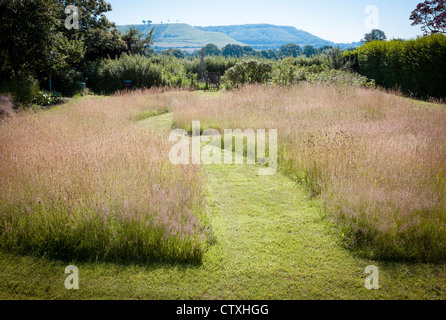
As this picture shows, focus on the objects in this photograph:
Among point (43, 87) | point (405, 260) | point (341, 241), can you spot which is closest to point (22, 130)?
point (341, 241)

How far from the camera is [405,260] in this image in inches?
112

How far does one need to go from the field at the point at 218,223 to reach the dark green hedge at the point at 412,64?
8.92m

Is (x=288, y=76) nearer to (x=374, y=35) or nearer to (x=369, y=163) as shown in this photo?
(x=369, y=163)

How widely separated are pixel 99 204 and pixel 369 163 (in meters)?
3.88

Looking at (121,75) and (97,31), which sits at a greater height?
(97,31)

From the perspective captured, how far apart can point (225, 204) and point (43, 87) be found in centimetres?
1609

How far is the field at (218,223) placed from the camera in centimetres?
254

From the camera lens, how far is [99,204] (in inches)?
123

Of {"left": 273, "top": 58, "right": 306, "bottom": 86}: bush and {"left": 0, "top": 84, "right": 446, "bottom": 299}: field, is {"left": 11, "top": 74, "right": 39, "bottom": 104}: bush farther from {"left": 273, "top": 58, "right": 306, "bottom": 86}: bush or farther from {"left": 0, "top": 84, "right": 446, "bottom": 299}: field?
{"left": 273, "top": 58, "right": 306, "bottom": 86}: bush

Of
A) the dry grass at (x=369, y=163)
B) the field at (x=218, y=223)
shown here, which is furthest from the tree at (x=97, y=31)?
the field at (x=218, y=223)

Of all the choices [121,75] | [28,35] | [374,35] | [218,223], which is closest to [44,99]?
[28,35]
